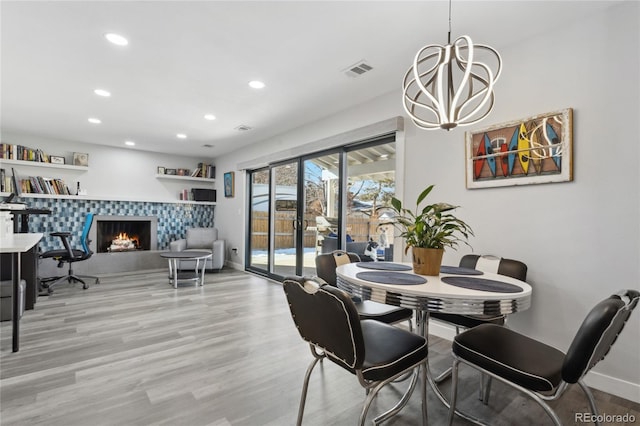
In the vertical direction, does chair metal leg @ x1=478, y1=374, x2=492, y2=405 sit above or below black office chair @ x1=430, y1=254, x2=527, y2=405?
below

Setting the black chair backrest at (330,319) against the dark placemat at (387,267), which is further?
the dark placemat at (387,267)

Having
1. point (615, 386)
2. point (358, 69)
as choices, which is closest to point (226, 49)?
point (358, 69)

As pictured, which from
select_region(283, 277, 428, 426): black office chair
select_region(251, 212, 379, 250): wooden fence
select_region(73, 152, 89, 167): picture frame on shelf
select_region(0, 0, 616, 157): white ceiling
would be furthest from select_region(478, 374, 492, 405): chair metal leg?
select_region(73, 152, 89, 167): picture frame on shelf

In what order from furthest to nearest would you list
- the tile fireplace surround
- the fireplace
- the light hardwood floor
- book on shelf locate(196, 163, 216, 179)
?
book on shelf locate(196, 163, 216, 179)
the fireplace
the tile fireplace surround
the light hardwood floor

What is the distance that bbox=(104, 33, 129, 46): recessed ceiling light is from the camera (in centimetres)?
237

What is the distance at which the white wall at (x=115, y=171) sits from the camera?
552 centimetres

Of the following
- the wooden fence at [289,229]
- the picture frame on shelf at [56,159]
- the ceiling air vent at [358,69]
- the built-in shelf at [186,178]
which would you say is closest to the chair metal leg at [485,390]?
the wooden fence at [289,229]

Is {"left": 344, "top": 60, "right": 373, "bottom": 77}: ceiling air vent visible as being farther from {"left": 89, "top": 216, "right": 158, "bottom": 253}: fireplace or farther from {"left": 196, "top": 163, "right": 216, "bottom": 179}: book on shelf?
{"left": 89, "top": 216, "right": 158, "bottom": 253}: fireplace

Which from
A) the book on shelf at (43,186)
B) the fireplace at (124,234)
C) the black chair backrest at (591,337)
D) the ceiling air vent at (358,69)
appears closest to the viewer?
the black chair backrest at (591,337)

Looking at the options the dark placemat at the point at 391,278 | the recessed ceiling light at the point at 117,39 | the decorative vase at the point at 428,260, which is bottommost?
the dark placemat at the point at 391,278

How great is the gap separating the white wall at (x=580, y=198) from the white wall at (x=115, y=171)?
5.94 meters

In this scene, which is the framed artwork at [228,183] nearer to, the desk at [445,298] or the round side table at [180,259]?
the round side table at [180,259]

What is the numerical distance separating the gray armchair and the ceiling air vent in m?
3.80

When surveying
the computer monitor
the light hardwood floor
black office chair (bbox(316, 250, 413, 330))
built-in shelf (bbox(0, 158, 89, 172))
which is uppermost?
built-in shelf (bbox(0, 158, 89, 172))
